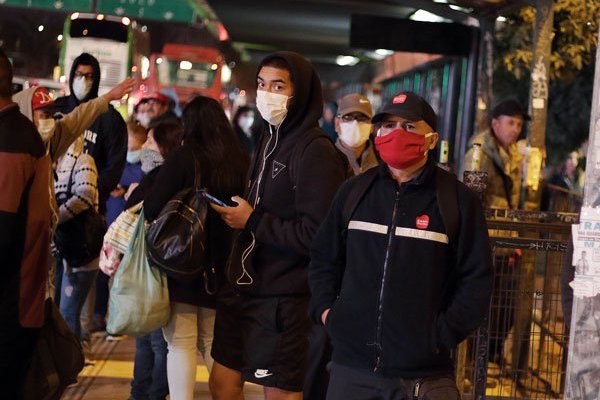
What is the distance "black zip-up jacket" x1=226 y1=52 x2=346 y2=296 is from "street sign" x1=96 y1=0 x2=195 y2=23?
1043 inches

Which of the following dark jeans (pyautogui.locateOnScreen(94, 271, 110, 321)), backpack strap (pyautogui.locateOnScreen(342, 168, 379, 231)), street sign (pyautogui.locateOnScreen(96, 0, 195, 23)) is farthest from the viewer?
street sign (pyautogui.locateOnScreen(96, 0, 195, 23))

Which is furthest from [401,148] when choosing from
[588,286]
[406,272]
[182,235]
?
[182,235]

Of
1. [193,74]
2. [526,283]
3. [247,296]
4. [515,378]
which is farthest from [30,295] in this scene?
[193,74]

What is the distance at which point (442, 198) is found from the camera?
→ 15.6 feet

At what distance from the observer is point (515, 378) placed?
24.9ft

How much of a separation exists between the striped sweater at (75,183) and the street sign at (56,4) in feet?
75.4

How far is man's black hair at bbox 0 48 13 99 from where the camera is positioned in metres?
5.68

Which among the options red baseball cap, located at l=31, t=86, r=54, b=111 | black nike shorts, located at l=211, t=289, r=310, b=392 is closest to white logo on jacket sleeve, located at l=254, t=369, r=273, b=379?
black nike shorts, located at l=211, t=289, r=310, b=392

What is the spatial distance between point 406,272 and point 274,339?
140 cm

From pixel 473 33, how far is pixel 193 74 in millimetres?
24174

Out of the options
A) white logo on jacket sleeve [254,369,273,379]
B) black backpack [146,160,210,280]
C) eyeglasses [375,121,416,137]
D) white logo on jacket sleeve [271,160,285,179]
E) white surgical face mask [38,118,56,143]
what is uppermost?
eyeglasses [375,121,416,137]

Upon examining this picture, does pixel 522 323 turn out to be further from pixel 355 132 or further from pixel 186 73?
pixel 186 73

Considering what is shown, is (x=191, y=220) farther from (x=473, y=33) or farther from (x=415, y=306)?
(x=473, y=33)

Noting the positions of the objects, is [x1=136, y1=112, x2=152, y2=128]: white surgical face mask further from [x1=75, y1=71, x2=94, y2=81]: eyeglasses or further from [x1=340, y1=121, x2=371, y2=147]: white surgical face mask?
[x1=340, y1=121, x2=371, y2=147]: white surgical face mask
